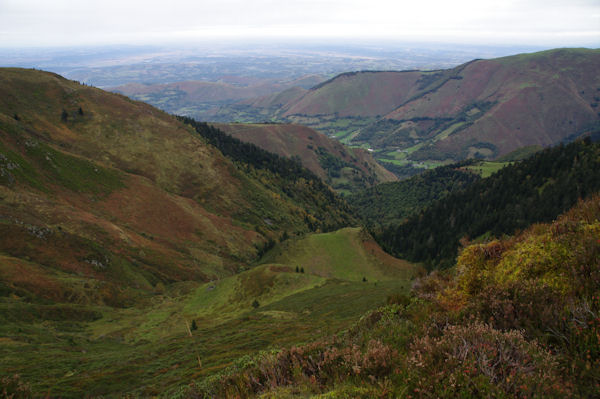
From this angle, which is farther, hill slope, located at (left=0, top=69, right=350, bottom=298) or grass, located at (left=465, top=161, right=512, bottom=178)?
grass, located at (left=465, top=161, right=512, bottom=178)

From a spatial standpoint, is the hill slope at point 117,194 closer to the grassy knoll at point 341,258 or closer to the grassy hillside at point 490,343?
the grassy knoll at point 341,258

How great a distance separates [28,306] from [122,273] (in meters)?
15.7

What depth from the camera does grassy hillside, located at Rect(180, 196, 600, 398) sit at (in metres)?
5.02

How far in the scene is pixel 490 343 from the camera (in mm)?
5762

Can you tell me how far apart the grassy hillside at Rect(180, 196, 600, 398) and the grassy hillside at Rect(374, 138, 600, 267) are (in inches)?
2324

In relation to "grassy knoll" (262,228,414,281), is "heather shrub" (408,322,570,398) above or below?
above

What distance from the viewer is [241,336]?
22078mm

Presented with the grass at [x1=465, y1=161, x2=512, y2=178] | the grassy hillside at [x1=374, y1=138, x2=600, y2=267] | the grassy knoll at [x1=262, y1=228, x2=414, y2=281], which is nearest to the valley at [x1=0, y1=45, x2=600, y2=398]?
the grassy knoll at [x1=262, y1=228, x2=414, y2=281]

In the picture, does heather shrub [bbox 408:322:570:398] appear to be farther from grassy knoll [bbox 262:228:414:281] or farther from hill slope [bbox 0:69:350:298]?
grassy knoll [bbox 262:228:414:281]

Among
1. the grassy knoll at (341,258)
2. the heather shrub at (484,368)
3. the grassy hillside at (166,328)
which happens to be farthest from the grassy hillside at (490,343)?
the grassy knoll at (341,258)

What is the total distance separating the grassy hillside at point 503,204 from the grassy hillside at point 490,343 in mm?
59017

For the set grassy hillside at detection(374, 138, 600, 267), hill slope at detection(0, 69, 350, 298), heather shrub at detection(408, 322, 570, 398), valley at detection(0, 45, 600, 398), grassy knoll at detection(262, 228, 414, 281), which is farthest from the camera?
grassy hillside at detection(374, 138, 600, 267)

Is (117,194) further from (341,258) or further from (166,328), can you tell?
(341,258)

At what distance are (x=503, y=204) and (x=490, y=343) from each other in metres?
93.0
